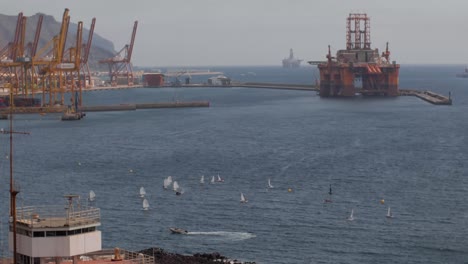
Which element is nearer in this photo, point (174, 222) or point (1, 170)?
point (174, 222)

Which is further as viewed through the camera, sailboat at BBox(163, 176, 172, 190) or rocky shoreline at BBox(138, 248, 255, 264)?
sailboat at BBox(163, 176, 172, 190)

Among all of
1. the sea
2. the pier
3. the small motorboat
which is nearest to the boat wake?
the sea

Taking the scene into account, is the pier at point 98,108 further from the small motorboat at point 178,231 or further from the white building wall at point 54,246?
the white building wall at point 54,246

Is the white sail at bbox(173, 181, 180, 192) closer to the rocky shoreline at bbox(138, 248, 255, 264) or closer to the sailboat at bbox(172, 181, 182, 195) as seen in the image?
the sailboat at bbox(172, 181, 182, 195)

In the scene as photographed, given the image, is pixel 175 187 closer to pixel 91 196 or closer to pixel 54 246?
pixel 91 196

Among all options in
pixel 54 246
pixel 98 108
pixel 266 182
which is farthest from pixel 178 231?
pixel 98 108

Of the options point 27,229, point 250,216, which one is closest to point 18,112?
point 250,216

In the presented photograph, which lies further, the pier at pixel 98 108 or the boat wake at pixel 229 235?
the pier at pixel 98 108

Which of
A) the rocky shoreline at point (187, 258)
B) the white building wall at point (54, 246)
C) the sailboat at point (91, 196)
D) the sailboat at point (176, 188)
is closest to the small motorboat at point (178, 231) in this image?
the rocky shoreline at point (187, 258)

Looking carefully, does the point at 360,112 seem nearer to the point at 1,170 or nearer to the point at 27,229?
the point at 1,170
